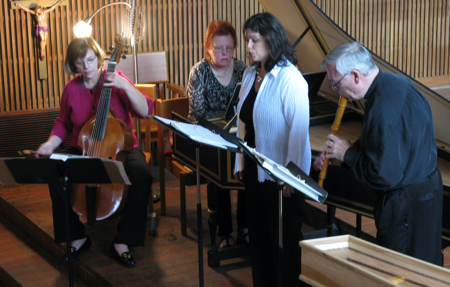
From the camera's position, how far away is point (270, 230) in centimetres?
272

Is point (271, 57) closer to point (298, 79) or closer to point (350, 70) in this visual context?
point (298, 79)

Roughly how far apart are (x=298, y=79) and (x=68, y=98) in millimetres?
1878

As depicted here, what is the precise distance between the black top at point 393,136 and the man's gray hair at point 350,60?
2.5 inches

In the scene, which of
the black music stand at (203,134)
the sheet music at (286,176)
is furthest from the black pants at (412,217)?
the black music stand at (203,134)

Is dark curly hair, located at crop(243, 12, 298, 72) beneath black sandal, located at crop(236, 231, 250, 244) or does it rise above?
above

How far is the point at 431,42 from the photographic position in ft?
26.2

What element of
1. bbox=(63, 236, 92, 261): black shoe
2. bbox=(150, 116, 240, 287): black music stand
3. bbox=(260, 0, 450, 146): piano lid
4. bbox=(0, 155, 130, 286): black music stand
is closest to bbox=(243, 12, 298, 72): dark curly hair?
bbox=(150, 116, 240, 287): black music stand

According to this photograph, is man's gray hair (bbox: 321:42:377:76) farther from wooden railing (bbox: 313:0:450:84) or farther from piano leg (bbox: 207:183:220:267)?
wooden railing (bbox: 313:0:450:84)

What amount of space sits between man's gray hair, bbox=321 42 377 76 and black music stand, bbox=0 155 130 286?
1.13 metres

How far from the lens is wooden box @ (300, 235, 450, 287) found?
1.55 metres

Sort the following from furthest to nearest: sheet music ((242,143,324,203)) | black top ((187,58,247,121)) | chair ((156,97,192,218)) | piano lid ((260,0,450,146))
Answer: chair ((156,97,192,218)) < black top ((187,58,247,121)) < piano lid ((260,0,450,146)) < sheet music ((242,143,324,203))

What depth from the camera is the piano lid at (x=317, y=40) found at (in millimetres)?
2959

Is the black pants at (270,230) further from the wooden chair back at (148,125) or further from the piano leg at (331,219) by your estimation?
the wooden chair back at (148,125)

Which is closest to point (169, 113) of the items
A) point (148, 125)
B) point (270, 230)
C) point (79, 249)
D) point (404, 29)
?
point (148, 125)
